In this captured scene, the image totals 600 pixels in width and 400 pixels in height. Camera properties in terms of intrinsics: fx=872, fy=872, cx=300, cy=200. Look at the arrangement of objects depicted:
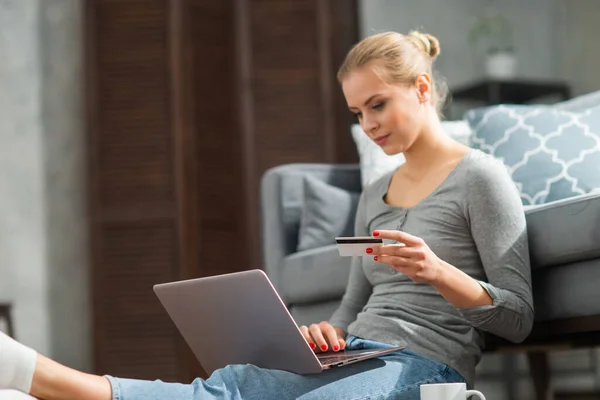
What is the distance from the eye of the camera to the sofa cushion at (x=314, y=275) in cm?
229

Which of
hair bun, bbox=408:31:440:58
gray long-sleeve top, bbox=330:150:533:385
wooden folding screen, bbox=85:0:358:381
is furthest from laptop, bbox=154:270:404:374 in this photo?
wooden folding screen, bbox=85:0:358:381

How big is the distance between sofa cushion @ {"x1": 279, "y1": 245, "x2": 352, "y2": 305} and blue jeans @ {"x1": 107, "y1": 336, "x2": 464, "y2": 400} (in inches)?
32.2

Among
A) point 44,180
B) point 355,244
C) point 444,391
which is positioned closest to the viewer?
point 444,391

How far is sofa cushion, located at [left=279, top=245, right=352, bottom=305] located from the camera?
7.50 ft

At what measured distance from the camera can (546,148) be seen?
87.2 inches

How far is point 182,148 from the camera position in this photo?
3912mm

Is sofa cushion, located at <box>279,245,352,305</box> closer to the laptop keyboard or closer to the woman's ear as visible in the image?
the woman's ear

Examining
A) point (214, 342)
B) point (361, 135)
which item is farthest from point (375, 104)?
point (361, 135)

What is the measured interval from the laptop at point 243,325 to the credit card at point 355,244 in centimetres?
12

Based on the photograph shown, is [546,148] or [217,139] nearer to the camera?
[546,148]

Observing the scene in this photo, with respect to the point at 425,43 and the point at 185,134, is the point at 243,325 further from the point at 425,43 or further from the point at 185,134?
the point at 185,134

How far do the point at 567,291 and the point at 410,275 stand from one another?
20.1 inches

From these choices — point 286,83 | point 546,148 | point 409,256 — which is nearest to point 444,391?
point 409,256

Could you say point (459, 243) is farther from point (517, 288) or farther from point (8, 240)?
point (8, 240)
